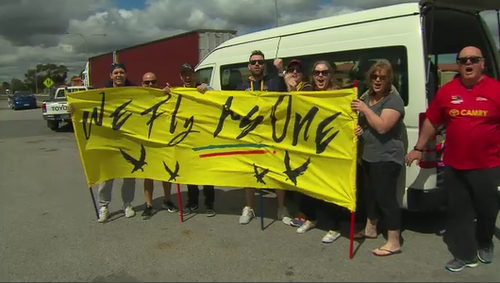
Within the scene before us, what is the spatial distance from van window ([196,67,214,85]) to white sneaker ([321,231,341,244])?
11.3ft

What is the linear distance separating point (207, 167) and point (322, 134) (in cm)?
144

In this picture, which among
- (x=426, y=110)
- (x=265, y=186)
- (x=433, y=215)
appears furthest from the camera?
(x=433, y=215)

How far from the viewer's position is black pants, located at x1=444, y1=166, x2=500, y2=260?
3205 mm

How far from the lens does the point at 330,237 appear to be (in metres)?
3.99

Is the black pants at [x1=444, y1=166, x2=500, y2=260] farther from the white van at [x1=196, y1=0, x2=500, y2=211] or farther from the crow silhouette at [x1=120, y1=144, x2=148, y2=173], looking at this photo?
the crow silhouette at [x1=120, y1=144, x2=148, y2=173]

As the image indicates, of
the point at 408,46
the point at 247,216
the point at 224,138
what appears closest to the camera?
the point at 408,46

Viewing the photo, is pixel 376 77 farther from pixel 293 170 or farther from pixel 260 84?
pixel 260 84

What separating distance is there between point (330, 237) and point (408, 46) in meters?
1.99

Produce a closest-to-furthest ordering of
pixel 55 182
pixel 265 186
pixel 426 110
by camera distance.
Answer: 1. pixel 426 110
2. pixel 265 186
3. pixel 55 182

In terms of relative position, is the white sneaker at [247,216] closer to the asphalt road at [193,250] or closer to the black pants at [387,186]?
the asphalt road at [193,250]

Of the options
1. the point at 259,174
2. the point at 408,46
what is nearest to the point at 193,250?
the point at 259,174

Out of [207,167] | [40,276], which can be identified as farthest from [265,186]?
[40,276]

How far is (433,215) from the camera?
15.3 feet

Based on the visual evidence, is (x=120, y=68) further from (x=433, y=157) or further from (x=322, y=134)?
(x=433, y=157)
